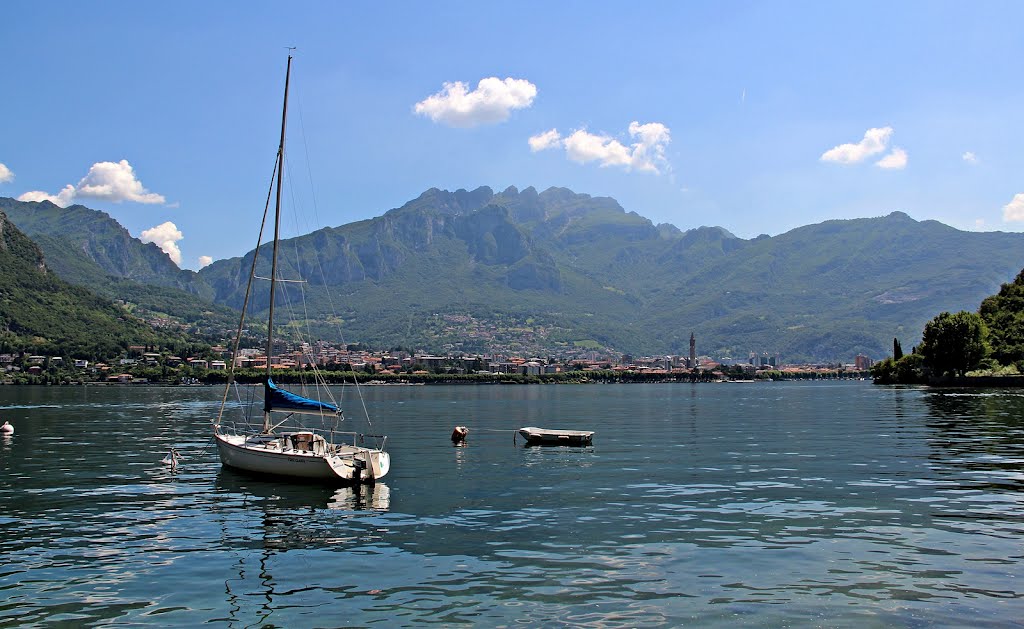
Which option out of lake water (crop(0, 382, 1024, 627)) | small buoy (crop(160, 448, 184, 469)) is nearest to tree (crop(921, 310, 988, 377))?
lake water (crop(0, 382, 1024, 627))

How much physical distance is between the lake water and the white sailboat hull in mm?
1166

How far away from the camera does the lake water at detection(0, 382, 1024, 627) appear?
844 inches

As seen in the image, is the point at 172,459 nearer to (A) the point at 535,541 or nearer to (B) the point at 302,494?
(B) the point at 302,494

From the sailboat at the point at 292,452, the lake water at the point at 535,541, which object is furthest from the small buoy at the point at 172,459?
the sailboat at the point at 292,452

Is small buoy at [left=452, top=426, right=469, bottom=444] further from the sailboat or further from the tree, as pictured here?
the tree

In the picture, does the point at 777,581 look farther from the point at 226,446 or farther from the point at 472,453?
the point at 472,453

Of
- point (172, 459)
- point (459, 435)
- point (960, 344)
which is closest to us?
point (172, 459)

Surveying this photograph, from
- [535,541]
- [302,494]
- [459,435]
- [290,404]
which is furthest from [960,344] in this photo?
[535,541]

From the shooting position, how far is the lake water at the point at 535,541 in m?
21.4

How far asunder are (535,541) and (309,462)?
18526mm

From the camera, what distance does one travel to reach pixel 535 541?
97.7 feet

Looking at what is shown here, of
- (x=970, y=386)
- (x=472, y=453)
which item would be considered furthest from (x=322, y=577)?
(x=970, y=386)

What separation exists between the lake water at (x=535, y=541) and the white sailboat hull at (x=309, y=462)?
3.82 feet

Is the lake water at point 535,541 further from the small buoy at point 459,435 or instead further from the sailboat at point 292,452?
the small buoy at point 459,435
